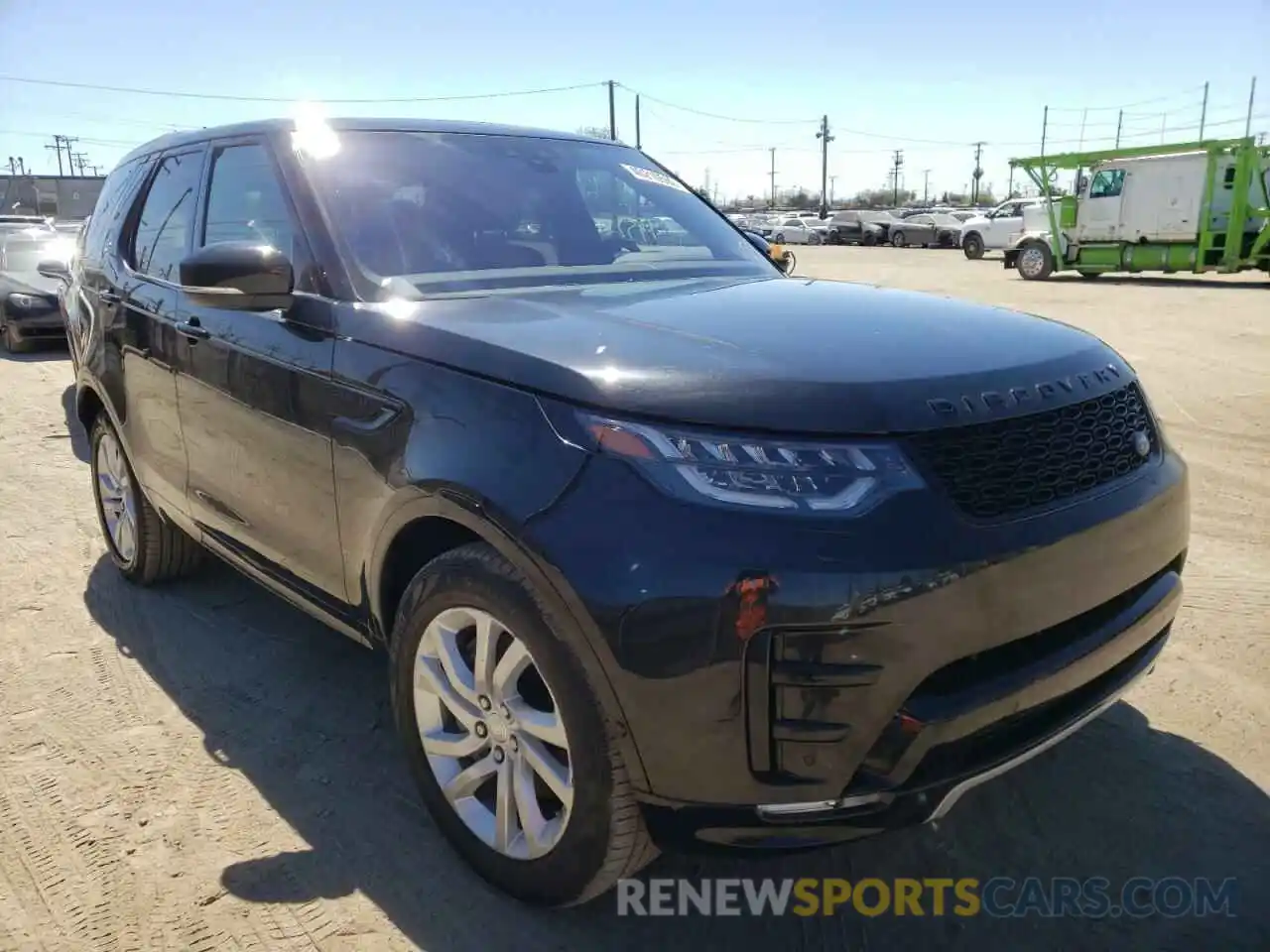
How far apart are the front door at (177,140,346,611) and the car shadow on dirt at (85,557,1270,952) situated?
→ 1.74 feet

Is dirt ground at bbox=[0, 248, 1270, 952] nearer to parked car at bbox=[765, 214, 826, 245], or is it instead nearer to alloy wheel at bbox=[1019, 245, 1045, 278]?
alloy wheel at bbox=[1019, 245, 1045, 278]

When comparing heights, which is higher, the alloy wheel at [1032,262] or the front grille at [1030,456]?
the front grille at [1030,456]

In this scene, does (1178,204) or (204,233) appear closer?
(204,233)

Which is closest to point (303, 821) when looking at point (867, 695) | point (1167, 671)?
point (867, 695)

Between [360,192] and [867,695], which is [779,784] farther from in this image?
[360,192]

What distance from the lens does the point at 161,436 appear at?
3670 millimetres

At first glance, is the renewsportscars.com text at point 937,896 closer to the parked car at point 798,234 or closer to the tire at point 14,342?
the tire at point 14,342


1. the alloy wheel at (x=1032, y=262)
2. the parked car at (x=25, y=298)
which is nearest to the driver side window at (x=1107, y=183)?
the alloy wheel at (x=1032, y=262)

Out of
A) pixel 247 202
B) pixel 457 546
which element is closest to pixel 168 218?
pixel 247 202

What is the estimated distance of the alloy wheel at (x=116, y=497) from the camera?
13.9ft

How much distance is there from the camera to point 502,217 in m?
3.17

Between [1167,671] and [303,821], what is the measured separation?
2.85 m

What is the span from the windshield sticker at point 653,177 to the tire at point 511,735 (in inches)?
84.0

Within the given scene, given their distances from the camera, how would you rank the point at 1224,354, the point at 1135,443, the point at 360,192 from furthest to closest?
the point at 1224,354 < the point at 360,192 < the point at 1135,443
